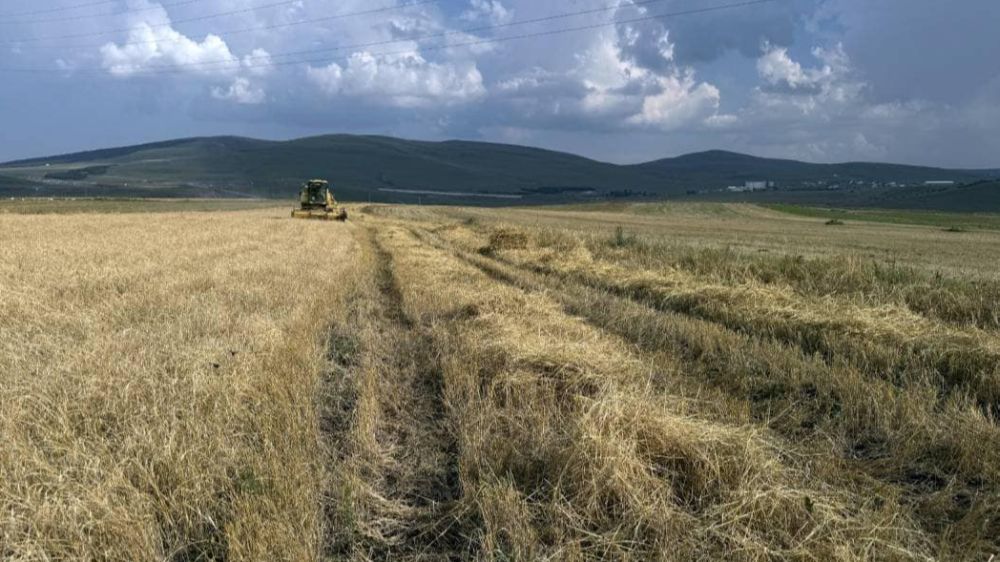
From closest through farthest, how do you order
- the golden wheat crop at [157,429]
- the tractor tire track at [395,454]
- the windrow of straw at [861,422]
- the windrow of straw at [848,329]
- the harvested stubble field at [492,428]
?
1. the golden wheat crop at [157,429]
2. the harvested stubble field at [492,428]
3. the tractor tire track at [395,454]
4. the windrow of straw at [861,422]
5. the windrow of straw at [848,329]

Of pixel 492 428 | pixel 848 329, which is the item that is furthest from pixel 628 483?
pixel 848 329

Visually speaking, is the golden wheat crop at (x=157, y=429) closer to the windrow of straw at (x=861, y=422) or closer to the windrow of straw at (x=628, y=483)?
the windrow of straw at (x=628, y=483)

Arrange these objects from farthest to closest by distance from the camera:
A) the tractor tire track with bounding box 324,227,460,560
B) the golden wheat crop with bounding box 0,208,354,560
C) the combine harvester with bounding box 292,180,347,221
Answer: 1. the combine harvester with bounding box 292,180,347,221
2. the tractor tire track with bounding box 324,227,460,560
3. the golden wheat crop with bounding box 0,208,354,560

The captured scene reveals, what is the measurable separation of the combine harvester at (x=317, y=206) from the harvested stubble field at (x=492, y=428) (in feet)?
115

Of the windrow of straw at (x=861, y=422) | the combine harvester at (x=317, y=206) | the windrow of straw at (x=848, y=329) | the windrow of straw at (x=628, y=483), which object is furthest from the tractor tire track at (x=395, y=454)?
the combine harvester at (x=317, y=206)

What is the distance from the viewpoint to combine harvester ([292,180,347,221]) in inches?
1795

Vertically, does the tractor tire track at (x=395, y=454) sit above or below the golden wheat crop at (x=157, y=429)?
below

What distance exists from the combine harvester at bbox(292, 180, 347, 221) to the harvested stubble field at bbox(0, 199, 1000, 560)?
34999 mm

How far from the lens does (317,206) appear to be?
156 ft

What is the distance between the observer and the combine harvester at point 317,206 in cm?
4559

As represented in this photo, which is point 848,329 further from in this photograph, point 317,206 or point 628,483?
point 317,206

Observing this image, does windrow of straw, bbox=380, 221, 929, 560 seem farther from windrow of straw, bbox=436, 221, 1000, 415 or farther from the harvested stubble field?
windrow of straw, bbox=436, 221, 1000, 415

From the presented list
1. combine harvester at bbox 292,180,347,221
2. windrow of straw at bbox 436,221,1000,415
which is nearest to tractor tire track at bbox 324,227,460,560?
windrow of straw at bbox 436,221,1000,415

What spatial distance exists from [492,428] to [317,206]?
147 ft
